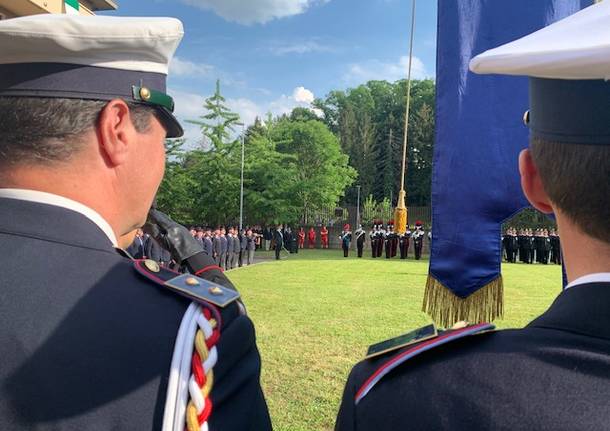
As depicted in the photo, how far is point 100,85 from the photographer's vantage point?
1.14m

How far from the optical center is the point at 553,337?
0.86 metres

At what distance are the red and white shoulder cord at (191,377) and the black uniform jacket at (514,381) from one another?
271 millimetres

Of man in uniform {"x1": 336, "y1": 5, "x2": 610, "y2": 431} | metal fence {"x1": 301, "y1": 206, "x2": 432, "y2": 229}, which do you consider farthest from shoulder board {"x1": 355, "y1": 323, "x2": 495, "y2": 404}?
metal fence {"x1": 301, "y1": 206, "x2": 432, "y2": 229}

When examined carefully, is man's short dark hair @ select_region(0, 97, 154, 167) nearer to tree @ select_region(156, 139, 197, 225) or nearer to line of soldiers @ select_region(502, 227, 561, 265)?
line of soldiers @ select_region(502, 227, 561, 265)

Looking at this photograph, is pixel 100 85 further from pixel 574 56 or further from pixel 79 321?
pixel 574 56

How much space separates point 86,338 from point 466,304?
8.09 ft

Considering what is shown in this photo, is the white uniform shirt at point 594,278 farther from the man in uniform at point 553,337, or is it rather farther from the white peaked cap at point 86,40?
the white peaked cap at point 86,40

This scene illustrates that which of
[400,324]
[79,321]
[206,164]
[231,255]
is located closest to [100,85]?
[79,321]

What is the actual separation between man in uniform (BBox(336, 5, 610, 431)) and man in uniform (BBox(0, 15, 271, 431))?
313 millimetres

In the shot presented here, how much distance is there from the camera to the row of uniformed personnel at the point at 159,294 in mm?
840

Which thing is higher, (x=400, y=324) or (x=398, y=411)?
(x=398, y=411)

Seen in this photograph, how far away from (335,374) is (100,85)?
15.0 ft

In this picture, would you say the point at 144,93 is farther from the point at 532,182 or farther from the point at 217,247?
the point at 217,247

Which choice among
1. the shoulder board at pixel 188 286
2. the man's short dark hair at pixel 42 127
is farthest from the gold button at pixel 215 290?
the man's short dark hair at pixel 42 127
